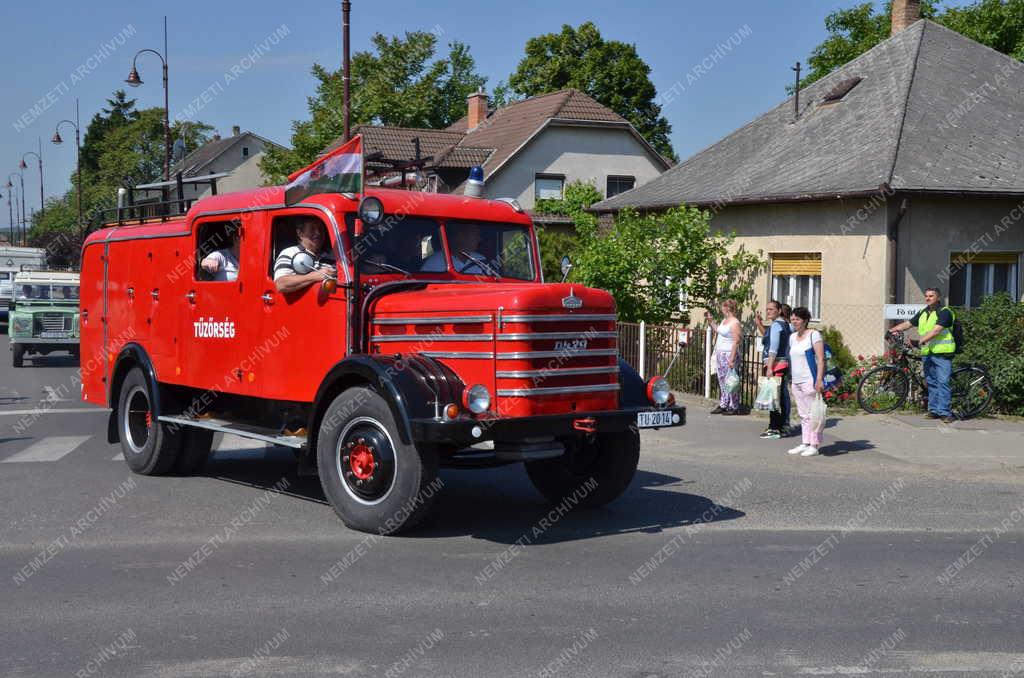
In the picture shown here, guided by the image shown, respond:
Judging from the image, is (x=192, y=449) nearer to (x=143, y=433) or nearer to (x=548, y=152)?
(x=143, y=433)

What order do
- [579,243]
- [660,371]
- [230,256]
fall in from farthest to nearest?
[579,243], [660,371], [230,256]

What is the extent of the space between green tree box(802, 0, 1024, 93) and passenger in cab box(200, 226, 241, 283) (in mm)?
27161

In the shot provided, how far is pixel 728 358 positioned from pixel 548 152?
92.2 ft

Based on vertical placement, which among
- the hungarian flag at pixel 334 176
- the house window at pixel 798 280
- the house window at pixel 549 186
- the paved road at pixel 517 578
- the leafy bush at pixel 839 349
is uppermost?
the house window at pixel 549 186

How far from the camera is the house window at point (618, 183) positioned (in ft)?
142

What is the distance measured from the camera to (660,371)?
17703mm

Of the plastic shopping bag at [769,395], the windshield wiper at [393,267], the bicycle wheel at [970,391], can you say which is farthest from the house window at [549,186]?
the windshield wiper at [393,267]

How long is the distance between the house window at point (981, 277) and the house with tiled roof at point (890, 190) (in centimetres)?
2

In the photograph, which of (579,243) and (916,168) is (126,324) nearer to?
(916,168)

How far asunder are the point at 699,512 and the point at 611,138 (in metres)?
35.6

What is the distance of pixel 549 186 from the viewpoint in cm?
4269

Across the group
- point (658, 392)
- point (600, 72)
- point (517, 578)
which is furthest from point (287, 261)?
point (600, 72)

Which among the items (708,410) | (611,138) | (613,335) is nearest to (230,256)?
(613,335)

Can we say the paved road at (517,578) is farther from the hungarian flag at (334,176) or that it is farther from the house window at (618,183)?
the house window at (618,183)
